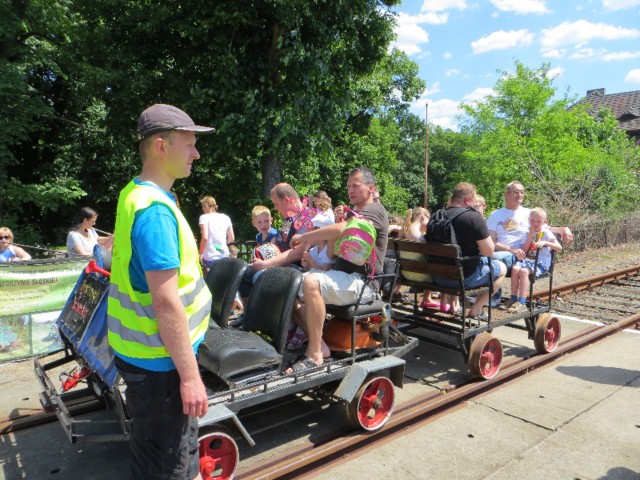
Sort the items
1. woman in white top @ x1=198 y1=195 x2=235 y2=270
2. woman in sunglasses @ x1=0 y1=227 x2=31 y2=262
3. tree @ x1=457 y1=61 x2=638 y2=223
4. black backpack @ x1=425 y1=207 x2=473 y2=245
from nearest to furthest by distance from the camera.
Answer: black backpack @ x1=425 y1=207 x2=473 y2=245, woman in sunglasses @ x1=0 y1=227 x2=31 y2=262, woman in white top @ x1=198 y1=195 x2=235 y2=270, tree @ x1=457 y1=61 x2=638 y2=223

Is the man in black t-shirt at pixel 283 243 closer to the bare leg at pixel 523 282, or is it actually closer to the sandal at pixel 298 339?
the sandal at pixel 298 339

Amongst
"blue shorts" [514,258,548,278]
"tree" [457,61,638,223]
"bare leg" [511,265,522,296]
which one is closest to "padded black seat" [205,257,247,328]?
"bare leg" [511,265,522,296]

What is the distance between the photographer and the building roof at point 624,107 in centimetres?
4199

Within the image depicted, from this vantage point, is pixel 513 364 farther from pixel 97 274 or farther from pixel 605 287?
pixel 605 287

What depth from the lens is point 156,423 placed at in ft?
6.39

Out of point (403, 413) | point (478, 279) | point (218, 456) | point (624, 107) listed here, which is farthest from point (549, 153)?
point (218, 456)

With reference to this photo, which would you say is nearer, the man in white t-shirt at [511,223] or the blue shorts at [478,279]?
the blue shorts at [478,279]

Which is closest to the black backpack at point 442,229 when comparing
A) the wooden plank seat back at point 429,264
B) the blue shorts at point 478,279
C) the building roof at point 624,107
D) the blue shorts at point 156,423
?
the wooden plank seat back at point 429,264

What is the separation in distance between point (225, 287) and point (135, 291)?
205 cm

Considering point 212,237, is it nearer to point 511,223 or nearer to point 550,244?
point 511,223

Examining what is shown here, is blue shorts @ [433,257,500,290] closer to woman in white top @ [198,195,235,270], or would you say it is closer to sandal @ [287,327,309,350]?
sandal @ [287,327,309,350]

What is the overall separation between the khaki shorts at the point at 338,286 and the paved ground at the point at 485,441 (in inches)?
44.6

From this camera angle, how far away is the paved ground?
3367 mm

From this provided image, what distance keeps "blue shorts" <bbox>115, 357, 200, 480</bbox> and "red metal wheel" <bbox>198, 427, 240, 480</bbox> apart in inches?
35.4
